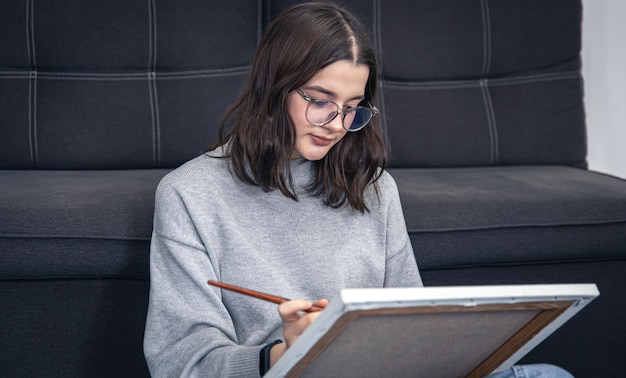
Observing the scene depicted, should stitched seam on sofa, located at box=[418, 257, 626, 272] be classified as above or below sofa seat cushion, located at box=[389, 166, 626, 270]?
below

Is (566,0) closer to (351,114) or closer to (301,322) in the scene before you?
(351,114)

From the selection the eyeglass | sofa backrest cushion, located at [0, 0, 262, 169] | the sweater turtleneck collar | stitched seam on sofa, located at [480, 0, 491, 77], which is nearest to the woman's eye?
the eyeglass

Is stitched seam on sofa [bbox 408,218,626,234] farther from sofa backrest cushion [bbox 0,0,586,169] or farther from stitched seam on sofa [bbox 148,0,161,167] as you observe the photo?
stitched seam on sofa [bbox 148,0,161,167]

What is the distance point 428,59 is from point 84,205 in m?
1.02

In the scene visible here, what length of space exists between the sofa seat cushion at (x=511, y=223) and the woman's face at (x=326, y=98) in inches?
19.2

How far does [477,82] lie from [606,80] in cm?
57

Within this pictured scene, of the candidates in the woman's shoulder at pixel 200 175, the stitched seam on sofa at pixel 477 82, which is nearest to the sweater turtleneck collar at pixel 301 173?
the woman's shoulder at pixel 200 175

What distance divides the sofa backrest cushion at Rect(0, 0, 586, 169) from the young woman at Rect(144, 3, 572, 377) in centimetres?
76

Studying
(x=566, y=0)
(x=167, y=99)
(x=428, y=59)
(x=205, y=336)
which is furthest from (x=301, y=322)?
(x=566, y=0)

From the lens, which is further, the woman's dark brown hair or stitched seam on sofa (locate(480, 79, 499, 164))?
stitched seam on sofa (locate(480, 79, 499, 164))

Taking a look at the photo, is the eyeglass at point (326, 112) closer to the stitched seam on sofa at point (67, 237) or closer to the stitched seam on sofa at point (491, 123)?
the stitched seam on sofa at point (67, 237)

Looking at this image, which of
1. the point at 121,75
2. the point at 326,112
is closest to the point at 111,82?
the point at 121,75

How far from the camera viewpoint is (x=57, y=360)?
5.12ft

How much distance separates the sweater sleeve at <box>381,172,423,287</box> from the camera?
133cm
